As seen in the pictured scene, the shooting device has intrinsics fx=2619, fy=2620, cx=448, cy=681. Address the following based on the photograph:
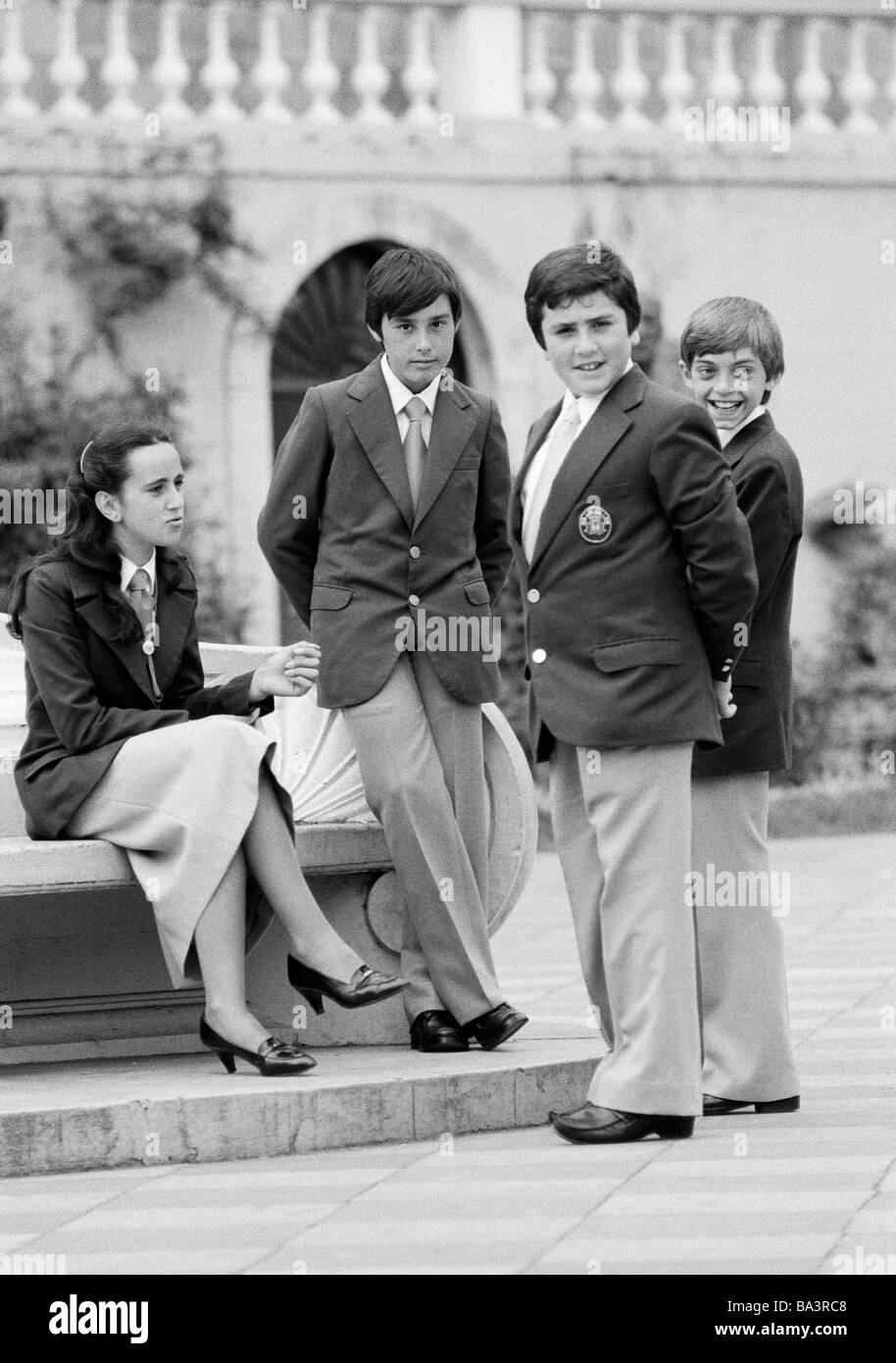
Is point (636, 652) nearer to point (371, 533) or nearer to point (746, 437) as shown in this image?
point (746, 437)

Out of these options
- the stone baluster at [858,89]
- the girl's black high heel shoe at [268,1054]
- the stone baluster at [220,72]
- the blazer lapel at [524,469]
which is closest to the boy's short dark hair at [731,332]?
the blazer lapel at [524,469]

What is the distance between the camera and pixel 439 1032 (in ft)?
18.8

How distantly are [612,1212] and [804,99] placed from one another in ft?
36.4

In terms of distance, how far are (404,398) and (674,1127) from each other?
1725 mm

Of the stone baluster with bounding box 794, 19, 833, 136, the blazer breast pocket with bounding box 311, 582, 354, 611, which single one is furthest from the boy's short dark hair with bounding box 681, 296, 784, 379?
the stone baluster with bounding box 794, 19, 833, 136

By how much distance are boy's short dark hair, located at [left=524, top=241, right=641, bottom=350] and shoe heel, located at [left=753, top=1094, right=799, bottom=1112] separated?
1639mm

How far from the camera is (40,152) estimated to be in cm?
1311

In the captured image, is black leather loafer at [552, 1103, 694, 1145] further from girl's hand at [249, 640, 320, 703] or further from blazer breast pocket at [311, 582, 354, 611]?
blazer breast pocket at [311, 582, 354, 611]

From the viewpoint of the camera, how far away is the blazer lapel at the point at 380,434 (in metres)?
5.73

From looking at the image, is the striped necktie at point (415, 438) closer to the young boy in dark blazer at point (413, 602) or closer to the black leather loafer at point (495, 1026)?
the young boy in dark blazer at point (413, 602)

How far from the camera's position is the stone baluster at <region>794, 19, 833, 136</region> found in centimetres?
1459

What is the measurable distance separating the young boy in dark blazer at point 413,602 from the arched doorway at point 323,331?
8104 millimetres
